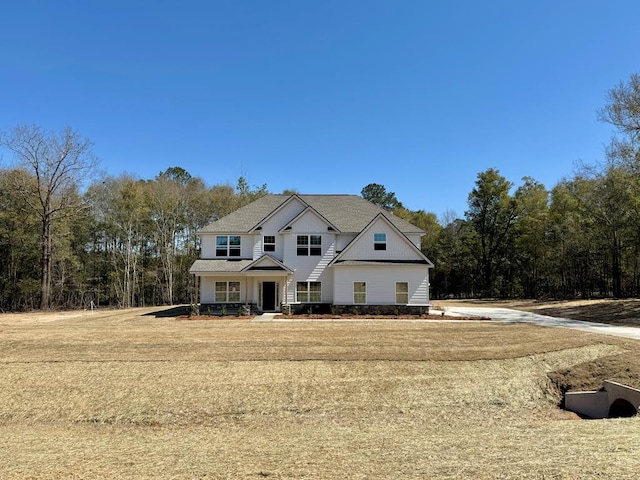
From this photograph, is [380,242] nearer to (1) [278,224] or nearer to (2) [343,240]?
(2) [343,240]

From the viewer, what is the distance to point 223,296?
88.5 feet

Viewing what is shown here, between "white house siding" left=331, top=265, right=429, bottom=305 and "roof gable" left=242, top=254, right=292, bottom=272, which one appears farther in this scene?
"roof gable" left=242, top=254, right=292, bottom=272

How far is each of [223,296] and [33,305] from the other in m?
20.6

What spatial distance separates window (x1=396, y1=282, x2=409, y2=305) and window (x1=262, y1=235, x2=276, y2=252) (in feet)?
28.1

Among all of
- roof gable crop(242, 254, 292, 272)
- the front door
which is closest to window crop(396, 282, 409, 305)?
roof gable crop(242, 254, 292, 272)

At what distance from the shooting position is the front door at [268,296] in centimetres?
2759

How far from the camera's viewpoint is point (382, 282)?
2573 centimetres

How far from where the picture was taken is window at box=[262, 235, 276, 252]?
91.3ft

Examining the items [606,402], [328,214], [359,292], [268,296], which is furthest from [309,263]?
[606,402]

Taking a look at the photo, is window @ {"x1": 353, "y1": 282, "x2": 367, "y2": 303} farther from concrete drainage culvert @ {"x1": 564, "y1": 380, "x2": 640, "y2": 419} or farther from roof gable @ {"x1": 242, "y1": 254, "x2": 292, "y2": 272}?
concrete drainage culvert @ {"x1": 564, "y1": 380, "x2": 640, "y2": 419}

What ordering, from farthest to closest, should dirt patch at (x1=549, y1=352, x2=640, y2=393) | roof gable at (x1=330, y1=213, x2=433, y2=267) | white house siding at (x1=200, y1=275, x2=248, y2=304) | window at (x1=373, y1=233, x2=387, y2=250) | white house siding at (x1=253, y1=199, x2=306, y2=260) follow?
white house siding at (x1=253, y1=199, x2=306, y2=260) < white house siding at (x1=200, y1=275, x2=248, y2=304) < window at (x1=373, y1=233, x2=387, y2=250) < roof gable at (x1=330, y1=213, x2=433, y2=267) < dirt patch at (x1=549, y1=352, x2=640, y2=393)

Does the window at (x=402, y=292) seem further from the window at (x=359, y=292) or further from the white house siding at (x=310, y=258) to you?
the white house siding at (x=310, y=258)

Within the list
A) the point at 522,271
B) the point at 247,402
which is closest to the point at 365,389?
the point at 247,402

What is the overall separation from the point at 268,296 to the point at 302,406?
18.1 m
